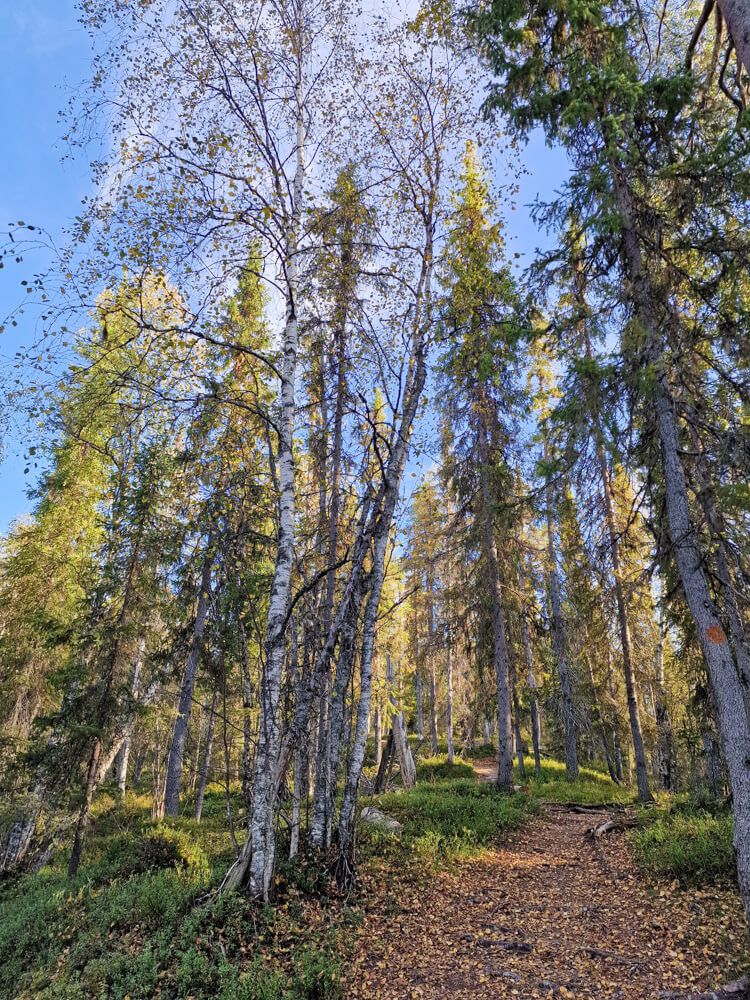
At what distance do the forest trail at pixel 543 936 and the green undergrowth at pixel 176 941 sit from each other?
59 centimetres

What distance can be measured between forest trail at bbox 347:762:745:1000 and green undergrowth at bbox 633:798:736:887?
325 mm

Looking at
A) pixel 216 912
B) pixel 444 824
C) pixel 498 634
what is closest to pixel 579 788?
pixel 498 634

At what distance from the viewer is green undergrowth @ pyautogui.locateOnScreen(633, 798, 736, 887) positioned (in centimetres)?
664

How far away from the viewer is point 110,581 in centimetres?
1078

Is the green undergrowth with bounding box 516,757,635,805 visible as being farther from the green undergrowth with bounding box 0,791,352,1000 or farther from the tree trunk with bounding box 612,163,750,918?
the green undergrowth with bounding box 0,791,352,1000

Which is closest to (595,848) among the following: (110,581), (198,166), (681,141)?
(110,581)

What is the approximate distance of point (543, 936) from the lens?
591 cm

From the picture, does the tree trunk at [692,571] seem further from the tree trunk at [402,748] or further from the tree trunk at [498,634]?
the tree trunk at [402,748]

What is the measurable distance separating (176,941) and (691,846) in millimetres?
6699

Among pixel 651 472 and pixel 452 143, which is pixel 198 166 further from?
pixel 651 472

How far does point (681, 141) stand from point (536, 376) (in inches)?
461

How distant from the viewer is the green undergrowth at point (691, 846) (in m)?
6.64

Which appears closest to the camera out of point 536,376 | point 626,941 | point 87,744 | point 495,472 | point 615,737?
point 626,941

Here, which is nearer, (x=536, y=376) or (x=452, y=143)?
(x=452, y=143)
